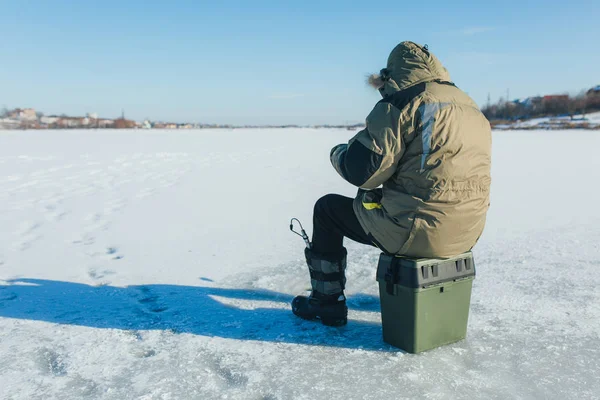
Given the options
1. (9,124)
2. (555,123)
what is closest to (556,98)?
(555,123)

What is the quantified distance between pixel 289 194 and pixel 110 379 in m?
5.52

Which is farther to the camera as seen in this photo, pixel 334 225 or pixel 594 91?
pixel 594 91

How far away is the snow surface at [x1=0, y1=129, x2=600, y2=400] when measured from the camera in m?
2.03

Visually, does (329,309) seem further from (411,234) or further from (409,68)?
(409,68)

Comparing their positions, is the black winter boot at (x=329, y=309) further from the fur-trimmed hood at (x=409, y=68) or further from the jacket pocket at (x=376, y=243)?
the fur-trimmed hood at (x=409, y=68)

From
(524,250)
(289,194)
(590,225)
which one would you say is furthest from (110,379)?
(289,194)

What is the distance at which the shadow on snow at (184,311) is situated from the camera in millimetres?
2518

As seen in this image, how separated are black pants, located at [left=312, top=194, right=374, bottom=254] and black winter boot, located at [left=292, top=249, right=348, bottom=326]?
0.15 feet

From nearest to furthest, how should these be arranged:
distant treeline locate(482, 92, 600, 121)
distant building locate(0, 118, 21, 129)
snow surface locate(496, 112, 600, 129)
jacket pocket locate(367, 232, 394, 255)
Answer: jacket pocket locate(367, 232, 394, 255), snow surface locate(496, 112, 600, 129), distant building locate(0, 118, 21, 129), distant treeline locate(482, 92, 600, 121)

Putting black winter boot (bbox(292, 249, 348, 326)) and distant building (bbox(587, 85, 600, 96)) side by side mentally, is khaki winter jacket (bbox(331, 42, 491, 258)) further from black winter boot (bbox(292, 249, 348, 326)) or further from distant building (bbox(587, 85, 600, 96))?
distant building (bbox(587, 85, 600, 96))

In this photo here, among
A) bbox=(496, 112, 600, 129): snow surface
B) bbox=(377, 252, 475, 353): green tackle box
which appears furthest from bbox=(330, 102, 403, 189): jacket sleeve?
bbox=(496, 112, 600, 129): snow surface

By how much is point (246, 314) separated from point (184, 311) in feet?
1.26

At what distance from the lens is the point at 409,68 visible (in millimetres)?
2141

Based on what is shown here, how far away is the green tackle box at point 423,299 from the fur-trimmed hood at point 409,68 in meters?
0.79
